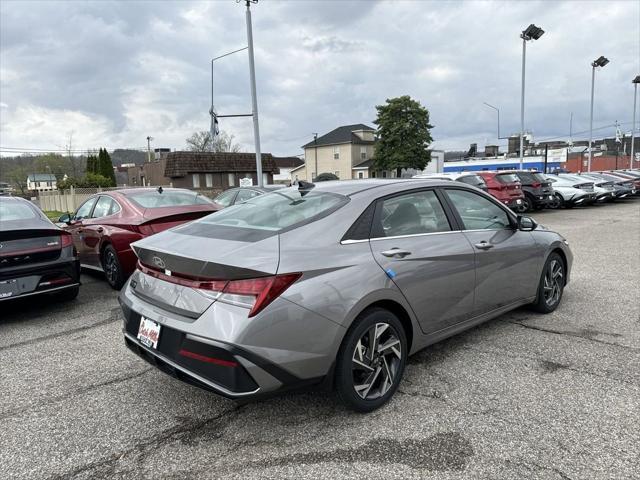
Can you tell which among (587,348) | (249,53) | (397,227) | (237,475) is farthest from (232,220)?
(249,53)

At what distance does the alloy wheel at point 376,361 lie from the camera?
299 cm

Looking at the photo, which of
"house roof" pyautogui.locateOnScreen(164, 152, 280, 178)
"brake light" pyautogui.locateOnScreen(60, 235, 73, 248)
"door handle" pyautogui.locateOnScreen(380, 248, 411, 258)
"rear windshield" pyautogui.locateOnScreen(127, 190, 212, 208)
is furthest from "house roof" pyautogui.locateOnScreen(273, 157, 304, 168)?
"door handle" pyautogui.locateOnScreen(380, 248, 411, 258)

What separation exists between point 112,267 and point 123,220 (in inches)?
27.8

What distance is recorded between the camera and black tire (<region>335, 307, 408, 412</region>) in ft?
9.39

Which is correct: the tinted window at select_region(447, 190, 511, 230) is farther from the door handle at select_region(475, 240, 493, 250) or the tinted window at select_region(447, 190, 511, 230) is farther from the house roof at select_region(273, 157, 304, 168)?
the house roof at select_region(273, 157, 304, 168)

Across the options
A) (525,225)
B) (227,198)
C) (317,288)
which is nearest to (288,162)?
(227,198)

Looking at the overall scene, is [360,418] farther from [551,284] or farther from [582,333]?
[551,284]

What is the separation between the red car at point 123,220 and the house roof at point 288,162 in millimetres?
83404

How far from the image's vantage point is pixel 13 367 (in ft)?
13.1

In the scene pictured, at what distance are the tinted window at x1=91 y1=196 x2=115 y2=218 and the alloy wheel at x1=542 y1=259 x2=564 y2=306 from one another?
5.88 m

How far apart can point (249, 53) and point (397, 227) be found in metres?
14.6

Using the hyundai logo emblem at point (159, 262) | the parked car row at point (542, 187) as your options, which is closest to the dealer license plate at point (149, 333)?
the hyundai logo emblem at point (159, 262)

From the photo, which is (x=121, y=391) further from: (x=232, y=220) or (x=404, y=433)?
(x=404, y=433)

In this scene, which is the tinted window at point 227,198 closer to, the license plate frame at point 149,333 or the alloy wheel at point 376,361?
the license plate frame at point 149,333
